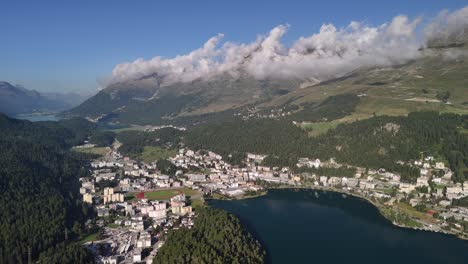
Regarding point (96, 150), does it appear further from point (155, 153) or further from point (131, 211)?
point (131, 211)

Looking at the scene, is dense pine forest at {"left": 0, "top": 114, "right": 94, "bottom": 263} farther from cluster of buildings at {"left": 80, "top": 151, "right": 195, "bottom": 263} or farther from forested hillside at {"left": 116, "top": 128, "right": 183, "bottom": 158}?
forested hillside at {"left": 116, "top": 128, "right": 183, "bottom": 158}

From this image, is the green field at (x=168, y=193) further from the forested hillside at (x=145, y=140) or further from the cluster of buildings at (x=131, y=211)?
the forested hillside at (x=145, y=140)

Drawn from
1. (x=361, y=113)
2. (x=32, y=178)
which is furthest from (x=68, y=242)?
(x=361, y=113)

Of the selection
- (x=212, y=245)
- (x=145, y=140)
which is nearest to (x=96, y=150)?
(x=145, y=140)

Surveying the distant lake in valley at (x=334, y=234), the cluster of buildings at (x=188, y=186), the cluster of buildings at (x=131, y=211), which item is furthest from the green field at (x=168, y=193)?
the distant lake in valley at (x=334, y=234)

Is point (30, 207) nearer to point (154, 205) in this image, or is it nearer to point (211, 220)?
point (154, 205)

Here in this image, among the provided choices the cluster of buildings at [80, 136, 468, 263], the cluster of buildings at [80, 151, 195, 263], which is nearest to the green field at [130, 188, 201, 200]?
the cluster of buildings at [80, 151, 195, 263]
